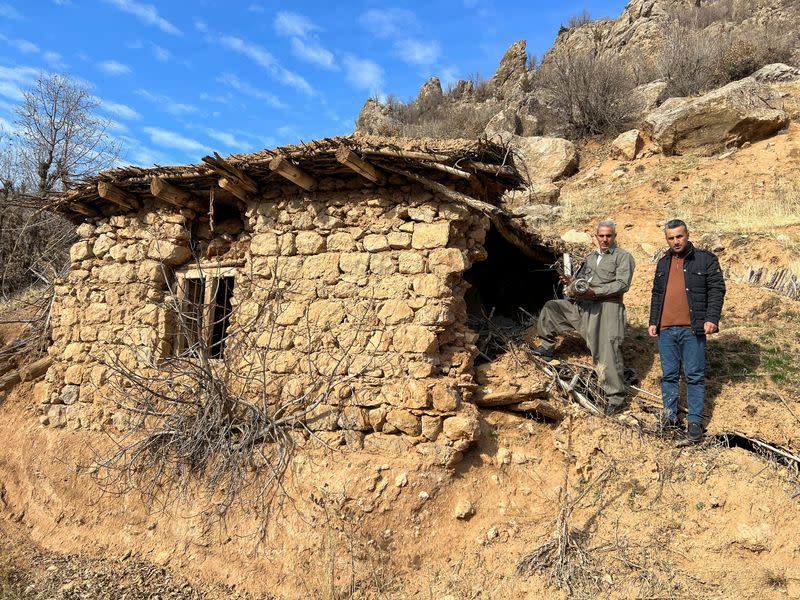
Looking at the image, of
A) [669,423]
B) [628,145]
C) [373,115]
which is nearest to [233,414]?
[669,423]

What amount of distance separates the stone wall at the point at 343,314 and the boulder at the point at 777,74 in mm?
14532

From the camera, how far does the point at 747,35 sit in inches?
723

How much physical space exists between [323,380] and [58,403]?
3131mm

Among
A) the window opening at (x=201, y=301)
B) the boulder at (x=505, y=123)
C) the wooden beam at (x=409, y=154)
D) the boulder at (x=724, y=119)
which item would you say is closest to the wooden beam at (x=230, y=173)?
the window opening at (x=201, y=301)

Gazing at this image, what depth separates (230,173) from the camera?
4.56 metres

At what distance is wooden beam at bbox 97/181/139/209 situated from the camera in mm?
5066

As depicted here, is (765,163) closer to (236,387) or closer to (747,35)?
(747,35)

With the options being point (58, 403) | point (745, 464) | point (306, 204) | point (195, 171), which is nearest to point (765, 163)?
point (745, 464)

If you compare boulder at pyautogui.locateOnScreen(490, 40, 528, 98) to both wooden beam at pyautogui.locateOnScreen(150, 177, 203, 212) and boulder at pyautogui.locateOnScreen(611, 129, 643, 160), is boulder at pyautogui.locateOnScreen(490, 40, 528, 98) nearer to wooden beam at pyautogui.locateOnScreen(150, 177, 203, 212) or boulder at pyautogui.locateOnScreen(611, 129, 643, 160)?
boulder at pyautogui.locateOnScreen(611, 129, 643, 160)

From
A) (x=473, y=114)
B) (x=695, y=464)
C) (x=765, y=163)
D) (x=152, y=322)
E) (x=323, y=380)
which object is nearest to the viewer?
(x=695, y=464)

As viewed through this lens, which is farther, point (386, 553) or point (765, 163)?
point (765, 163)

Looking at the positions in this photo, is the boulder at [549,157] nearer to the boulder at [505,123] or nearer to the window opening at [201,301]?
the boulder at [505,123]

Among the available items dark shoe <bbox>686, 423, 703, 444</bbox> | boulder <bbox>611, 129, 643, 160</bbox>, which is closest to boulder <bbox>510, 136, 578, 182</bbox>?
boulder <bbox>611, 129, 643, 160</bbox>

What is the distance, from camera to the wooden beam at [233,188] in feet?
15.2
